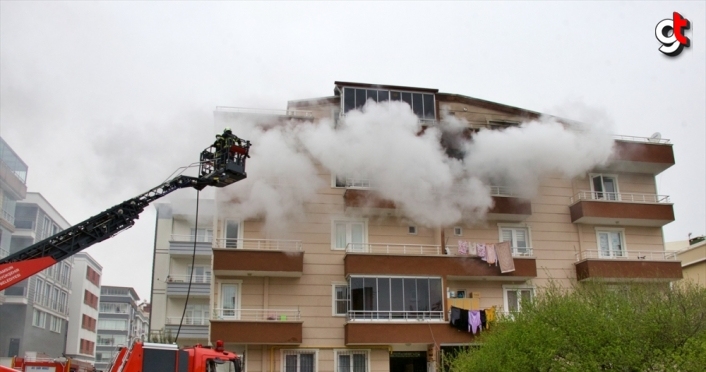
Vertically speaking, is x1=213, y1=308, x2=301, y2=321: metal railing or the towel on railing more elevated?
the towel on railing

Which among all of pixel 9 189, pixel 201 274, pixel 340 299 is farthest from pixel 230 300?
pixel 9 189

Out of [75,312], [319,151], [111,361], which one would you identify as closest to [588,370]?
[111,361]

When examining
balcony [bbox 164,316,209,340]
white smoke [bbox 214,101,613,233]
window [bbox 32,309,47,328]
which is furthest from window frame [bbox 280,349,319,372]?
window [bbox 32,309,47,328]

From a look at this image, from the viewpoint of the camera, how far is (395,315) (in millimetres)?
30766

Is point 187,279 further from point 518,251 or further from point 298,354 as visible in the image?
point 518,251

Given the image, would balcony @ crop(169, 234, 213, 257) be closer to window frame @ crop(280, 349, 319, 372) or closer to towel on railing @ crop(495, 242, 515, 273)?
window frame @ crop(280, 349, 319, 372)

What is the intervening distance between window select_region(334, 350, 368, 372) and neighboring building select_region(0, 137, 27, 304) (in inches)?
850

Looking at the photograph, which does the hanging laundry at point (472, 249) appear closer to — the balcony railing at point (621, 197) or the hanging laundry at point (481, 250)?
the hanging laundry at point (481, 250)

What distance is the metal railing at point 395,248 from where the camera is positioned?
32188mm

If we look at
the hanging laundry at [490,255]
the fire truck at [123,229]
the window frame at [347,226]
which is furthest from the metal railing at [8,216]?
the hanging laundry at [490,255]

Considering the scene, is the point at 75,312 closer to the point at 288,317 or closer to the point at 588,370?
the point at 288,317

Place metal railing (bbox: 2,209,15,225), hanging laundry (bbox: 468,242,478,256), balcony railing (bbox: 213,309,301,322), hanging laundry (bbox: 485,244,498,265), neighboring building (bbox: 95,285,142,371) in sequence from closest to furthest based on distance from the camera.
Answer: balcony railing (bbox: 213,309,301,322), hanging laundry (bbox: 485,244,498,265), hanging laundry (bbox: 468,242,478,256), metal railing (bbox: 2,209,15,225), neighboring building (bbox: 95,285,142,371)

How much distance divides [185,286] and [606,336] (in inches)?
1307

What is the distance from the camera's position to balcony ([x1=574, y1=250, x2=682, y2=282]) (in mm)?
32406
